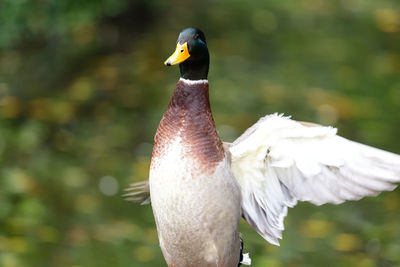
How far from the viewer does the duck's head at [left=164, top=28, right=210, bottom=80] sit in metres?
3.04

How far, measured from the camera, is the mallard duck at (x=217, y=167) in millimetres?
3047

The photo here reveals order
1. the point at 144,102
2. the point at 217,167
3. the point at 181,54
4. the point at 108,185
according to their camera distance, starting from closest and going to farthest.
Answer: the point at 181,54
the point at 217,167
the point at 108,185
the point at 144,102

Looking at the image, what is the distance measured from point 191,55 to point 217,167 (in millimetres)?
524

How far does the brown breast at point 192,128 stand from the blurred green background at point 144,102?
5.16 ft

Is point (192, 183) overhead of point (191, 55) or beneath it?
beneath

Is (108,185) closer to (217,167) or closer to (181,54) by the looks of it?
(217,167)

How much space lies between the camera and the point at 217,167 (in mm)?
3143

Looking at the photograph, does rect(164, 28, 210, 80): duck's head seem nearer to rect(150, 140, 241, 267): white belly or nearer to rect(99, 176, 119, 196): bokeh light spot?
rect(150, 140, 241, 267): white belly

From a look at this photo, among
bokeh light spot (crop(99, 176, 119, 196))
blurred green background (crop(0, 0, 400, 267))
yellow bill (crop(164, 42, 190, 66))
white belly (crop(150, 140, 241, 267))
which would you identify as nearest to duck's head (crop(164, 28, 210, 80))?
yellow bill (crop(164, 42, 190, 66))

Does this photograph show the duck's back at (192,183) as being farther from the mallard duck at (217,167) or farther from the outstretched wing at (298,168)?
the outstretched wing at (298,168)

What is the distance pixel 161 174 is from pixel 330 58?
157 inches

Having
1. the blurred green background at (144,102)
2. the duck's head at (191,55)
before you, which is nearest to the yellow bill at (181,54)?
the duck's head at (191,55)

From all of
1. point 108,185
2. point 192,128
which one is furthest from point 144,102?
point 192,128

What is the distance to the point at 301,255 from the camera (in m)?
4.55
